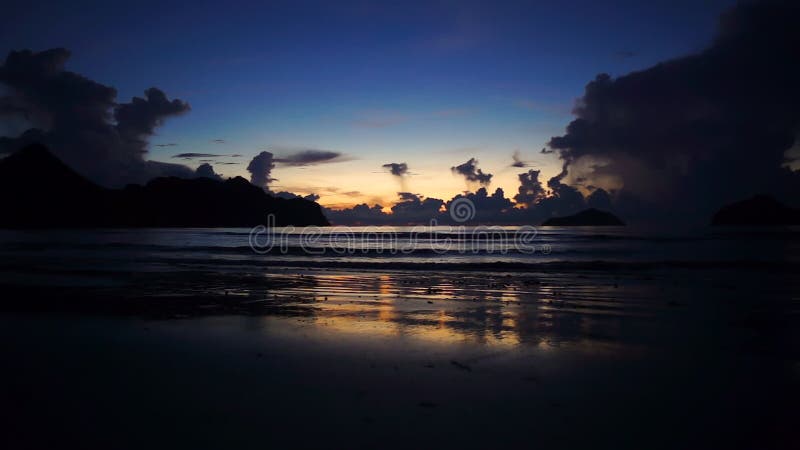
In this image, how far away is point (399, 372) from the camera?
7.43 m

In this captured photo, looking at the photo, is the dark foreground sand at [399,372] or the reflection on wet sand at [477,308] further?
the reflection on wet sand at [477,308]

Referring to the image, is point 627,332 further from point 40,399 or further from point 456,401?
point 40,399

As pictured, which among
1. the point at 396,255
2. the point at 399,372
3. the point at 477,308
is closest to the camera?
the point at 399,372

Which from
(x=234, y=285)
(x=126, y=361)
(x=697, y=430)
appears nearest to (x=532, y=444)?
(x=697, y=430)

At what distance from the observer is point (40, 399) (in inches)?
245

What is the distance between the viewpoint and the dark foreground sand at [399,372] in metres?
5.24

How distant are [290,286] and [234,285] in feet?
8.54
